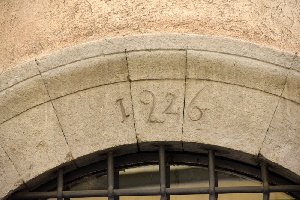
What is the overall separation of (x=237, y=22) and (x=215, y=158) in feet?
2.71

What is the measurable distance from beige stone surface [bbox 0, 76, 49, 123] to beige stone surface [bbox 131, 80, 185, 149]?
53 cm

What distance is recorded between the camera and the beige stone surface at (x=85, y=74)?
3254mm

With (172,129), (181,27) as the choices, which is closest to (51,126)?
(172,129)

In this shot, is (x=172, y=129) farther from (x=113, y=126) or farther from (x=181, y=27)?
(x=181, y=27)

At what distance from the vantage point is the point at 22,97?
325 centimetres

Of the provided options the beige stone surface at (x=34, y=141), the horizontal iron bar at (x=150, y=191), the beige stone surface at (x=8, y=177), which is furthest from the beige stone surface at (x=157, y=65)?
the beige stone surface at (x=8, y=177)

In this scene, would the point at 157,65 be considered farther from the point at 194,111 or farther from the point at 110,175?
the point at 110,175

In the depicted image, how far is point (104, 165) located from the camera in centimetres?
349

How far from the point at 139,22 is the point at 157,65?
0.32 metres

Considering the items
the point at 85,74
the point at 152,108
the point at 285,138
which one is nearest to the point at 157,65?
the point at 152,108

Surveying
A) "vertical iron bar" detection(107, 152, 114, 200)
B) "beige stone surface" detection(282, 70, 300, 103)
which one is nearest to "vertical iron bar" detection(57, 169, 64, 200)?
"vertical iron bar" detection(107, 152, 114, 200)

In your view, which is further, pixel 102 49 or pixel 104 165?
pixel 104 165

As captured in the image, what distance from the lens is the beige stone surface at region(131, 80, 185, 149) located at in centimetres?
325

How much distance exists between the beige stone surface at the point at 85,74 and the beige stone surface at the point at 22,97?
5cm
